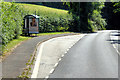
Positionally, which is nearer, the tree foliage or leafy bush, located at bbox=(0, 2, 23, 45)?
leafy bush, located at bbox=(0, 2, 23, 45)

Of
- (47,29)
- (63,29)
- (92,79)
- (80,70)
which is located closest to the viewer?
(92,79)

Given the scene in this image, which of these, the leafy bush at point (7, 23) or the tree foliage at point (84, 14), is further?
the tree foliage at point (84, 14)

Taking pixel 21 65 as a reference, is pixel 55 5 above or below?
above

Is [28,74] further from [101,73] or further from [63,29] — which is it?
[63,29]

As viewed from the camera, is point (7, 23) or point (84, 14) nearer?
point (7, 23)

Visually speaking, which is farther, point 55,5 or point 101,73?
point 55,5

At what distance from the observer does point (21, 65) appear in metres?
10.2

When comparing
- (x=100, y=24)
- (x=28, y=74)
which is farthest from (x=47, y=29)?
(x=28, y=74)

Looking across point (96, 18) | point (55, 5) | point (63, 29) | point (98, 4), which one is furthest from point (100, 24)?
point (55, 5)

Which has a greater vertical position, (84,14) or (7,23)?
(84,14)

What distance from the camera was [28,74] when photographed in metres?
8.90

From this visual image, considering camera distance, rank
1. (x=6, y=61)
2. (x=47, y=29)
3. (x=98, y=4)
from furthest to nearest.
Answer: (x=98, y=4) → (x=47, y=29) → (x=6, y=61)

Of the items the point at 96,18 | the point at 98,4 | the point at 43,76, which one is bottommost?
the point at 43,76

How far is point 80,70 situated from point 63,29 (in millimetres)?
34315
